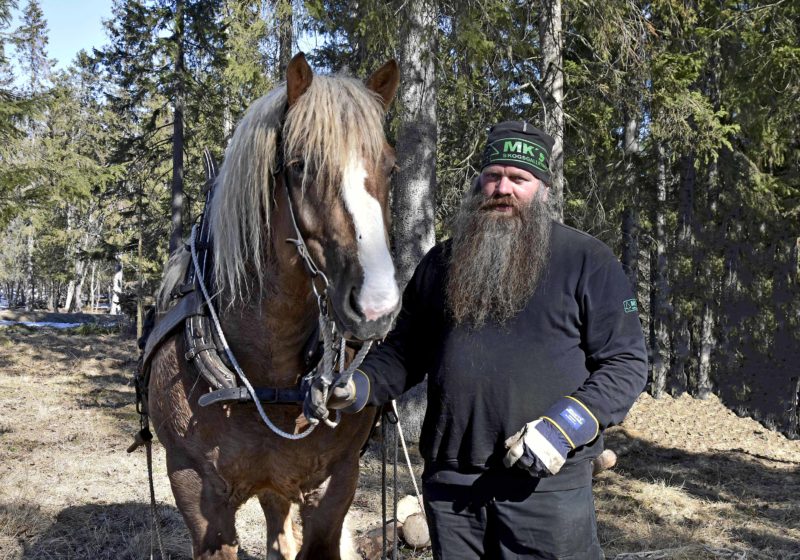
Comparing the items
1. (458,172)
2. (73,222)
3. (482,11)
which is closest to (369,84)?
(482,11)

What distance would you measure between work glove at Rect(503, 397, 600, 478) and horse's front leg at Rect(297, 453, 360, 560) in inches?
35.2

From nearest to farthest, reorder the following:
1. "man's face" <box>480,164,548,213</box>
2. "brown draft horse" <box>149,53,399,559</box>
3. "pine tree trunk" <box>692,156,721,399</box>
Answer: "brown draft horse" <box>149,53,399,559</box> → "man's face" <box>480,164,548,213</box> → "pine tree trunk" <box>692,156,721,399</box>

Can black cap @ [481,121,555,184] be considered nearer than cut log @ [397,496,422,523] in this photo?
Yes

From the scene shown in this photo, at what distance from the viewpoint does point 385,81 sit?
240cm

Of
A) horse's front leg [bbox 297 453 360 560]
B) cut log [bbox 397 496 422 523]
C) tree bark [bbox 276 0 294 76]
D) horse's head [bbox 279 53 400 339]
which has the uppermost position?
tree bark [bbox 276 0 294 76]

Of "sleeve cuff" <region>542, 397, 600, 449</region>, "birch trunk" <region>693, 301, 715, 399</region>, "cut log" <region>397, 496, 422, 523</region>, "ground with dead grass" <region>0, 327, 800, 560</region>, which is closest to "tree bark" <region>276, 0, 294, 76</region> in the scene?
"cut log" <region>397, 496, 422, 523</region>

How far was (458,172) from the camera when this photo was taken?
8086 millimetres

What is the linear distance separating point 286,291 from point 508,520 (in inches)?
40.6

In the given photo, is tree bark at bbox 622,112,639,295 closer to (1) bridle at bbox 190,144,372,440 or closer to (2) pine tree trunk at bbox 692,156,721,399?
(2) pine tree trunk at bbox 692,156,721,399

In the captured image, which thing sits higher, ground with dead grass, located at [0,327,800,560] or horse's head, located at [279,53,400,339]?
horse's head, located at [279,53,400,339]

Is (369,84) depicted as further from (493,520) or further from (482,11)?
(482,11)

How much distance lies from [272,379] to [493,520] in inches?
35.3

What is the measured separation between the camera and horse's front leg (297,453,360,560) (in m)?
2.61

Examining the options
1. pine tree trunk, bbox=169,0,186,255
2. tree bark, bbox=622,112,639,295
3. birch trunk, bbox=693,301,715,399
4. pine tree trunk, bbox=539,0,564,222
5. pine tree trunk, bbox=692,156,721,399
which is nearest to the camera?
pine tree trunk, bbox=539,0,564,222
